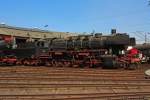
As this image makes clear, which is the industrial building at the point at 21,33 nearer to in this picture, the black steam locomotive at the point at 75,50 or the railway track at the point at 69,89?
the black steam locomotive at the point at 75,50

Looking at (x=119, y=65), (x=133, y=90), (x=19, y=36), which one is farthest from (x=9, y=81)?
(x=19, y=36)

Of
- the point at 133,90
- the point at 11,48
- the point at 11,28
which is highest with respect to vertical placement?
the point at 11,28

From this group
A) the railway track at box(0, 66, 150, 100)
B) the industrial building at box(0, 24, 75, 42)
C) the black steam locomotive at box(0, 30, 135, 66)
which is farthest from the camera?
the industrial building at box(0, 24, 75, 42)

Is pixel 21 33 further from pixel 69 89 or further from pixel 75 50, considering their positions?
pixel 69 89

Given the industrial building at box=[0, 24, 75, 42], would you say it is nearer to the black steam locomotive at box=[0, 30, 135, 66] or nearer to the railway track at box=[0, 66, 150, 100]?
the black steam locomotive at box=[0, 30, 135, 66]

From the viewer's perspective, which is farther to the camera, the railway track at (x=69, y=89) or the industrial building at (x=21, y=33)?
the industrial building at (x=21, y=33)

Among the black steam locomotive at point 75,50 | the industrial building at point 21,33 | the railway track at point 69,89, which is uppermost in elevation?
the industrial building at point 21,33

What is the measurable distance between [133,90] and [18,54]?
2122 centimetres

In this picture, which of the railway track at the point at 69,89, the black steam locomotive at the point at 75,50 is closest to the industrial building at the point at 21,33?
the black steam locomotive at the point at 75,50

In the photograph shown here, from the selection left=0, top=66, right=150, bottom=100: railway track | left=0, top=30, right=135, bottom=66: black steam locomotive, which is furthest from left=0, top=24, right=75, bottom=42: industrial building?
left=0, top=66, right=150, bottom=100: railway track

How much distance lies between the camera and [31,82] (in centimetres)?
1573

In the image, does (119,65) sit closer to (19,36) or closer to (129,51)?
(129,51)

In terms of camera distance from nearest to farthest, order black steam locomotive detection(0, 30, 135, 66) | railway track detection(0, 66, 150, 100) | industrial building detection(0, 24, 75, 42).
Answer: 1. railway track detection(0, 66, 150, 100)
2. black steam locomotive detection(0, 30, 135, 66)
3. industrial building detection(0, 24, 75, 42)

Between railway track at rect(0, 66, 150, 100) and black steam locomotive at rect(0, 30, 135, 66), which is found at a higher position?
black steam locomotive at rect(0, 30, 135, 66)
